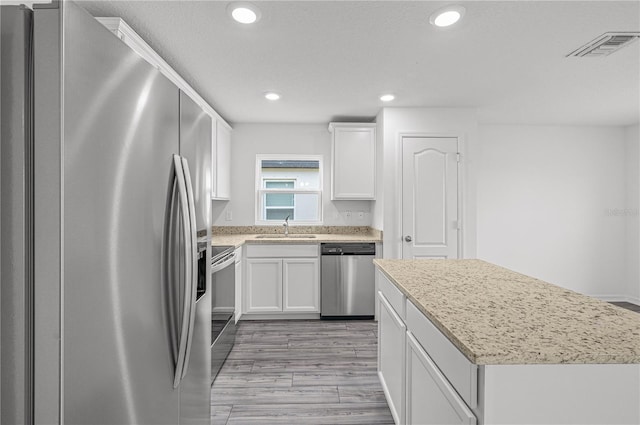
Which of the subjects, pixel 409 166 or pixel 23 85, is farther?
pixel 409 166

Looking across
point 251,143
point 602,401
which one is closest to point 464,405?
point 602,401

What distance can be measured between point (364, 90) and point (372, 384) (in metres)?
2.46

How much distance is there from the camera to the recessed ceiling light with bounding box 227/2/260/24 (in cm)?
175

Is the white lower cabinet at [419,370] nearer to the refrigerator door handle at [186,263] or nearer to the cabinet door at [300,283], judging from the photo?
the refrigerator door handle at [186,263]

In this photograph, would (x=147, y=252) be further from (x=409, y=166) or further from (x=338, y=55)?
(x=409, y=166)

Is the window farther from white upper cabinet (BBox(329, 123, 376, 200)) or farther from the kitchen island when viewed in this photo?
the kitchen island

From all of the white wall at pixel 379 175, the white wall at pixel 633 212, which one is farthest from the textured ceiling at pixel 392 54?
the white wall at pixel 633 212

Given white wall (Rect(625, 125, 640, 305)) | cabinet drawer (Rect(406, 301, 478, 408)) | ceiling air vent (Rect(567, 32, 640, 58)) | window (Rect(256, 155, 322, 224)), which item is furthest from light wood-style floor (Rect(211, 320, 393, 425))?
white wall (Rect(625, 125, 640, 305))

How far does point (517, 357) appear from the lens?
2.68ft

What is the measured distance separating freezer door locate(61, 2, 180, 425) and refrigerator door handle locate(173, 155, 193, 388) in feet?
0.11

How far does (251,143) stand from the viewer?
14.3ft

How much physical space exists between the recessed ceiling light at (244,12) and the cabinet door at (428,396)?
72.2 inches

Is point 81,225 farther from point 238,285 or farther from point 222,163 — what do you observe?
point 222,163

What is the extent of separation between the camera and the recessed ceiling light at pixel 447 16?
1.77 metres
